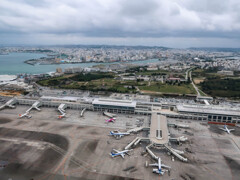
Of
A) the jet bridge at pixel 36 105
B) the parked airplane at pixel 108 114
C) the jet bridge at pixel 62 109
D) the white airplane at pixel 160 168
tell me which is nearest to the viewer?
the white airplane at pixel 160 168

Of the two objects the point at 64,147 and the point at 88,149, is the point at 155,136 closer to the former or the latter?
the point at 88,149

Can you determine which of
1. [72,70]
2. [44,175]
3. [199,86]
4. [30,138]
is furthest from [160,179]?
[72,70]

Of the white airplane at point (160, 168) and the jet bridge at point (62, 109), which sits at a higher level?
the jet bridge at point (62, 109)

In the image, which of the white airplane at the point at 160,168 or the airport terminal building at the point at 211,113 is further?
the airport terminal building at the point at 211,113

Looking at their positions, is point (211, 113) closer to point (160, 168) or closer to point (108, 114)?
point (160, 168)

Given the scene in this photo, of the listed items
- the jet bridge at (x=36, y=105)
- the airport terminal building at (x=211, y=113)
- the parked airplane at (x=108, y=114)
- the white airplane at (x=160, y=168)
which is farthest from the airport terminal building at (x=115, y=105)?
the white airplane at (x=160, y=168)

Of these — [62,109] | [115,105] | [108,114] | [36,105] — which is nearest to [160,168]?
[108,114]

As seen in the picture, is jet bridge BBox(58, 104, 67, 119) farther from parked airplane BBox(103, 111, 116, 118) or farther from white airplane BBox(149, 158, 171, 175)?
white airplane BBox(149, 158, 171, 175)

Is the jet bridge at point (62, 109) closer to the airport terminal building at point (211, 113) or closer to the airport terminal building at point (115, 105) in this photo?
the airport terminal building at point (115, 105)

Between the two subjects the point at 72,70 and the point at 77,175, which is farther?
the point at 72,70

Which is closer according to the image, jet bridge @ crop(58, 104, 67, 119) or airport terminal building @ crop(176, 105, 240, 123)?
airport terminal building @ crop(176, 105, 240, 123)

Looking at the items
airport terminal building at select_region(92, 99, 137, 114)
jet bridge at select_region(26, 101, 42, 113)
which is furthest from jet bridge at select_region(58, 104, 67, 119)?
airport terminal building at select_region(92, 99, 137, 114)
